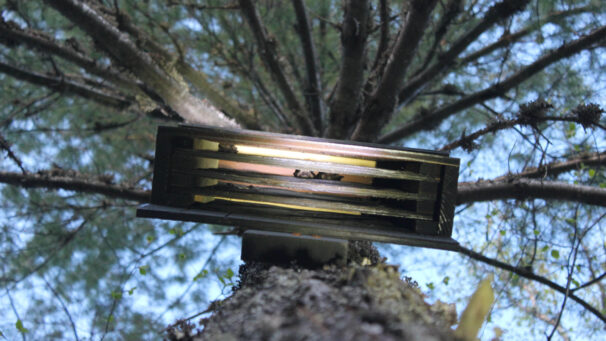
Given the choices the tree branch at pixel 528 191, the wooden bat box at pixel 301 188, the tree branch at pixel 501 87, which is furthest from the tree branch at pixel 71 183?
the tree branch at pixel 528 191

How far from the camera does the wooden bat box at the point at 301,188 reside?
1.23 meters

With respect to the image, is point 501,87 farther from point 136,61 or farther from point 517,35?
point 136,61

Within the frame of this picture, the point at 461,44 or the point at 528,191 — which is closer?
the point at 528,191

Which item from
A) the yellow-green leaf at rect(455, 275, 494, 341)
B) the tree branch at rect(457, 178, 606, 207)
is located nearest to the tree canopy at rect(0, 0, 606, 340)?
the tree branch at rect(457, 178, 606, 207)

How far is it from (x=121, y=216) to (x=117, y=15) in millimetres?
2276

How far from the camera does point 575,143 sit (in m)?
3.12

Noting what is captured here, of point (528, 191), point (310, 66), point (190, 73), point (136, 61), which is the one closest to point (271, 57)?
point (310, 66)

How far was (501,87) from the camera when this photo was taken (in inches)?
99.3

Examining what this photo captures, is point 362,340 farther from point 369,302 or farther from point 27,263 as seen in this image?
point 27,263

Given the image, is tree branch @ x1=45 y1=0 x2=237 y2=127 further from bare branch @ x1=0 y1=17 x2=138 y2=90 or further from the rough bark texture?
the rough bark texture

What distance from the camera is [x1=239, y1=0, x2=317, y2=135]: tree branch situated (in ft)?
8.14

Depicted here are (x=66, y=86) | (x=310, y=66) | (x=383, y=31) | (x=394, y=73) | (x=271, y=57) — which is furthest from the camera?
(x=66, y=86)

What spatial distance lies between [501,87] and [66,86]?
3.39 m

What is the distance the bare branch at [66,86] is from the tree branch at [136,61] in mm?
1146
